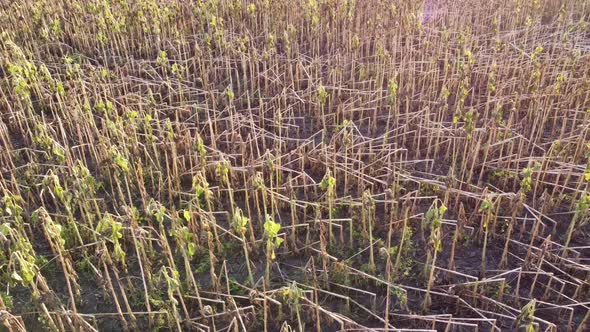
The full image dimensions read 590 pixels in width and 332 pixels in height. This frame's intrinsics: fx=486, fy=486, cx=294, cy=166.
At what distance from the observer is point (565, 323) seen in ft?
9.61

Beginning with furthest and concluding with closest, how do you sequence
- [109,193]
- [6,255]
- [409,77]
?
[409,77] → [109,193] → [6,255]

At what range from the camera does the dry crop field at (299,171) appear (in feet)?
9.82

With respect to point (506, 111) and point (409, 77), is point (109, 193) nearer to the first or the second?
point (409, 77)

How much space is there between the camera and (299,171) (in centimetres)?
416

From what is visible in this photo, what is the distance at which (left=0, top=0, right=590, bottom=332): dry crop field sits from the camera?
9.82 feet

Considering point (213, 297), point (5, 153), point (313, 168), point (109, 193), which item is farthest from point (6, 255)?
point (313, 168)

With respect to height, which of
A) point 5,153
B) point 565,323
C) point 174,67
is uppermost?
point 174,67

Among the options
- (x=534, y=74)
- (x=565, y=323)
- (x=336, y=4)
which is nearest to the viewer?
(x=565, y=323)

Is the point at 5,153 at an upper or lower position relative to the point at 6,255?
upper

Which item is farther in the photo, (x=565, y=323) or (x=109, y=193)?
(x=109, y=193)

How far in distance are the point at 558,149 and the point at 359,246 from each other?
1972 millimetres

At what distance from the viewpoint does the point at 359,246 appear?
139 inches

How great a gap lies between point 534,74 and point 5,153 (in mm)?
4966

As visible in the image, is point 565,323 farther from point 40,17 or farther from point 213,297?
point 40,17
